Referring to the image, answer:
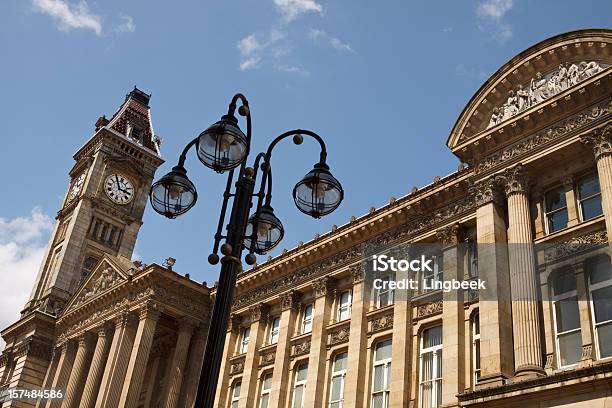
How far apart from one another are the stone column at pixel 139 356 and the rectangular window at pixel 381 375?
622 inches

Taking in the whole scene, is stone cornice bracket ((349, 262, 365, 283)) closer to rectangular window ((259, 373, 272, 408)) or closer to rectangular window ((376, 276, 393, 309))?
rectangular window ((376, 276, 393, 309))

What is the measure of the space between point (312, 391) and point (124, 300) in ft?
57.1

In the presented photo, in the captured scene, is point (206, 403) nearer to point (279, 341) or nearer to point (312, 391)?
point (312, 391)

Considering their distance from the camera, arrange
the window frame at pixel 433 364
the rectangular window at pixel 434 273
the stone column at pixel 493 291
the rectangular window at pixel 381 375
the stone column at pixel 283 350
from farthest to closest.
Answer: the stone column at pixel 283 350 → the rectangular window at pixel 434 273 → the rectangular window at pixel 381 375 → the window frame at pixel 433 364 → the stone column at pixel 493 291

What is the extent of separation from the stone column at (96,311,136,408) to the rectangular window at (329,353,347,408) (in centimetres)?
1434

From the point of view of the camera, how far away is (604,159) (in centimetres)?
2117

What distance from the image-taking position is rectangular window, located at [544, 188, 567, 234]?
23188mm

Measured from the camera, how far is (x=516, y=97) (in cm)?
2536

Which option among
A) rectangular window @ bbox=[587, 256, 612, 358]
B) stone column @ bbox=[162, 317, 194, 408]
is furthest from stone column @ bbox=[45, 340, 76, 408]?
rectangular window @ bbox=[587, 256, 612, 358]

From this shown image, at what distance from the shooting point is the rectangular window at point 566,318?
2023 cm

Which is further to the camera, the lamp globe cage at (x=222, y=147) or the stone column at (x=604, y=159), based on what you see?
the stone column at (x=604, y=159)

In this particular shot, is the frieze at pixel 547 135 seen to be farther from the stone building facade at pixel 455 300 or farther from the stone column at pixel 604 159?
the stone column at pixel 604 159

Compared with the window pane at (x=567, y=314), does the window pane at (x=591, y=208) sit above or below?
above

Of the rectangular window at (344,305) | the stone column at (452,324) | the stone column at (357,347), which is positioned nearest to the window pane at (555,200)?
the stone column at (452,324)
